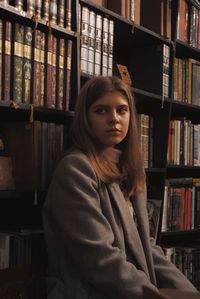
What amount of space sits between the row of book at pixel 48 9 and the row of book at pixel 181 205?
3.42 ft

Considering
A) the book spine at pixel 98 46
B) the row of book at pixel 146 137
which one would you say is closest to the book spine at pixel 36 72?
the book spine at pixel 98 46

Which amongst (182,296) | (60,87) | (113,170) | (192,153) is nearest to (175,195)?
(192,153)

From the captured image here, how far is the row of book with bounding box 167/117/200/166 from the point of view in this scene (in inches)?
86.8

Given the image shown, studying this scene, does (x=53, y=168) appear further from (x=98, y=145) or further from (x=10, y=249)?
(x=10, y=249)

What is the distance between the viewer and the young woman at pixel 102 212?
1.28m

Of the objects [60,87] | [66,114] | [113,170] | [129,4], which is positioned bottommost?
[113,170]

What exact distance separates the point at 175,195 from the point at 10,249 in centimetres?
108

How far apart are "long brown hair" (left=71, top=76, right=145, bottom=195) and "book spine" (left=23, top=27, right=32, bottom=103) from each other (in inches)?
7.2

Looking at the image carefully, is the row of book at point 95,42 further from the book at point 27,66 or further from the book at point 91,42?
the book at point 27,66

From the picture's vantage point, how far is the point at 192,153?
91.0 inches

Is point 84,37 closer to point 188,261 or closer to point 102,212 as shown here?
point 102,212

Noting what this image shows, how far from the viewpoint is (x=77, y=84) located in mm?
1589

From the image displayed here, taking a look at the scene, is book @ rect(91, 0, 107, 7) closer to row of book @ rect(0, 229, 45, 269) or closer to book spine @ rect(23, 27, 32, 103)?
book spine @ rect(23, 27, 32, 103)

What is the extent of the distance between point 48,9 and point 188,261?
1.51 metres
